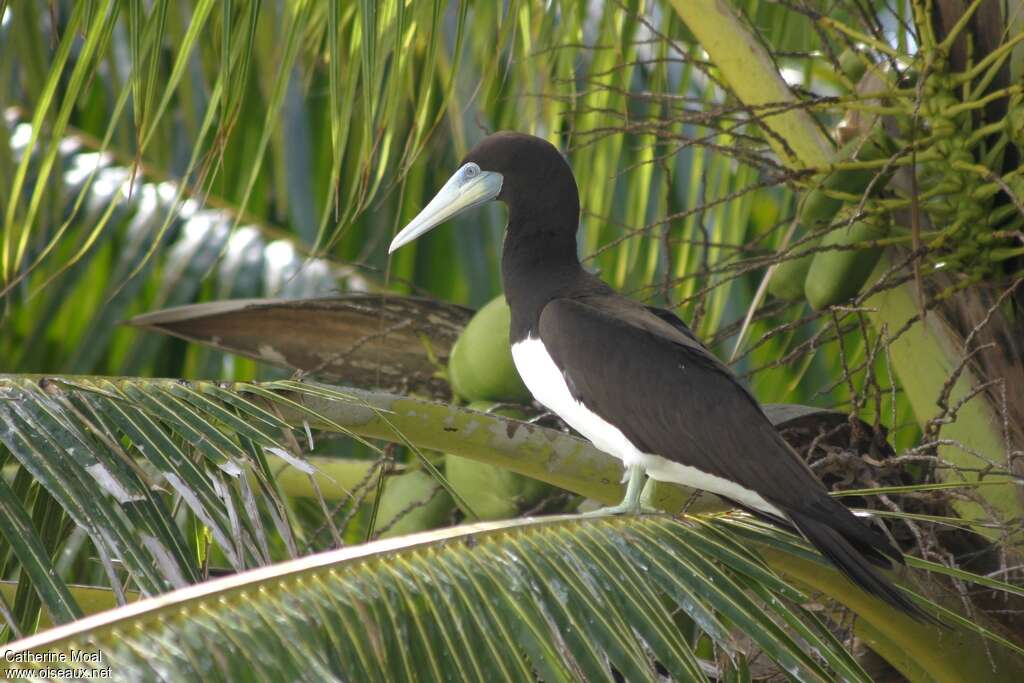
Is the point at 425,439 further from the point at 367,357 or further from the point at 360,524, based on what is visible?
the point at 360,524

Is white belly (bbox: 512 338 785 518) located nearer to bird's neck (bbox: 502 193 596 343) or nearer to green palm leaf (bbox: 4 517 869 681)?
bird's neck (bbox: 502 193 596 343)

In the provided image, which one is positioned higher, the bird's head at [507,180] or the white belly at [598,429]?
the bird's head at [507,180]

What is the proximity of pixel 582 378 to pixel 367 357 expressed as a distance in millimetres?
792

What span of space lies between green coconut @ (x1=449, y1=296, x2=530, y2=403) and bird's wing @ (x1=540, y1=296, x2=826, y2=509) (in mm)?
260

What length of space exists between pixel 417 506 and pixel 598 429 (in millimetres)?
462

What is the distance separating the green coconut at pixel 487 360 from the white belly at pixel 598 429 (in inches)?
7.0

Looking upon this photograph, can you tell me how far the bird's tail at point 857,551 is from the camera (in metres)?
1.95

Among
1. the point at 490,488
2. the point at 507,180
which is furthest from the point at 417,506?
the point at 507,180

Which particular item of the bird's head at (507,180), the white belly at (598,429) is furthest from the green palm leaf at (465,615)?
the bird's head at (507,180)

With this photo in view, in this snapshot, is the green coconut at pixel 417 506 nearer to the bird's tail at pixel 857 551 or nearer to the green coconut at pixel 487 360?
the green coconut at pixel 487 360

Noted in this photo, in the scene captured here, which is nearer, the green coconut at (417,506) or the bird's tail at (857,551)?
the bird's tail at (857,551)

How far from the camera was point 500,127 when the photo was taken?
14.9 feet

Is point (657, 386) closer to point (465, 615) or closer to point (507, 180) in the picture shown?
point (507, 180)

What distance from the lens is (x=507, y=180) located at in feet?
9.12
